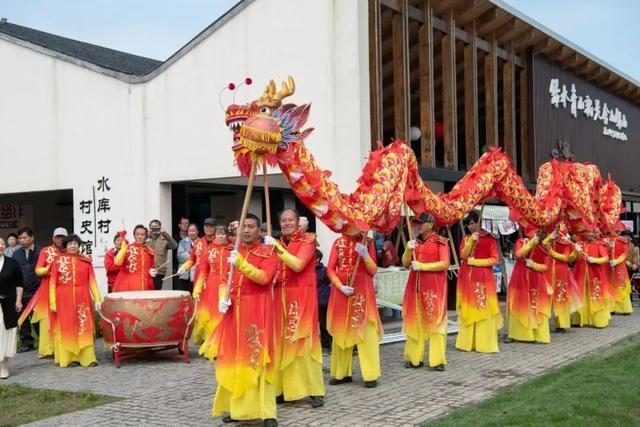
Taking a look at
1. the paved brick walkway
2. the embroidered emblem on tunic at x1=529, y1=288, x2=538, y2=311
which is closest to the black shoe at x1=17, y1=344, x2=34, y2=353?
the paved brick walkway

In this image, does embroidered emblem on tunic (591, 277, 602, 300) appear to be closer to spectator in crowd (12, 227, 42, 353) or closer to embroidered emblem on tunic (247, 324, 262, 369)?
embroidered emblem on tunic (247, 324, 262, 369)

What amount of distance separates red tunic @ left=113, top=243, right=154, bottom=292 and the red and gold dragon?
12.0 feet

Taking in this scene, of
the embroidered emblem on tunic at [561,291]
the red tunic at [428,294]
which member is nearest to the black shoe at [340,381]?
the red tunic at [428,294]

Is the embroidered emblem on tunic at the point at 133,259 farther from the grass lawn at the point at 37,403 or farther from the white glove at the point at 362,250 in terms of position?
the white glove at the point at 362,250

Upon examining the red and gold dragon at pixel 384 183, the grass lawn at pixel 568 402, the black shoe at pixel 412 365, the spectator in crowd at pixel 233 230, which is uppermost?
the red and gold dragon at pixel 384 183

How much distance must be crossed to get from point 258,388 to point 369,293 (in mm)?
2184

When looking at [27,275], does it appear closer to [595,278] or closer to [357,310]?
[357,310]

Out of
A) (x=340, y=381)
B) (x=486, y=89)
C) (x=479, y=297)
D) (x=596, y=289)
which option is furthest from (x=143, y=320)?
(x=486, y=89)

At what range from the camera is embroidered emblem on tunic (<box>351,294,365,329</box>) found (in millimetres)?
7805

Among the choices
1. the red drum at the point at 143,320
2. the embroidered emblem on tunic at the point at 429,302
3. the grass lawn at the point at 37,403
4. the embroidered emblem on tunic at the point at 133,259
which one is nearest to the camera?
the grass lawn at the point at 37,403

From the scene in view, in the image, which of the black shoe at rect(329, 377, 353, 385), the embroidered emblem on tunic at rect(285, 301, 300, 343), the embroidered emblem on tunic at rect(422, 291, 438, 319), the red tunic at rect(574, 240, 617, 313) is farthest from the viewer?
the red tunic at rect(574, 240, 617, 313)

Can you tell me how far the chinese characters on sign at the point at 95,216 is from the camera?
13.8 meters

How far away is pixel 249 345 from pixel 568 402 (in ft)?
Result: 9.36

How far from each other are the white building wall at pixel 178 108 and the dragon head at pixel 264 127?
4.54 metres
